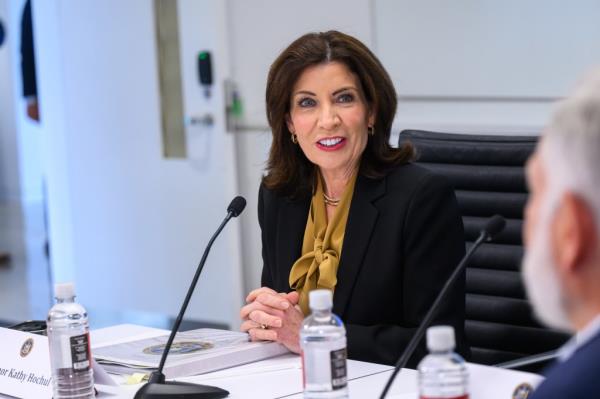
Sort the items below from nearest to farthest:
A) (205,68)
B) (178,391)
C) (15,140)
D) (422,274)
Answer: (178,391)
(422,274)
(205,68)
(15,140)

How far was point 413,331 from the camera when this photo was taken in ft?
7.77

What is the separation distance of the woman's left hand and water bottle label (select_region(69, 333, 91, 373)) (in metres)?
0.46

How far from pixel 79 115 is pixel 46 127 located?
0.28 metres

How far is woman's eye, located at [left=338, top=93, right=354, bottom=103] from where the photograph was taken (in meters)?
2.61

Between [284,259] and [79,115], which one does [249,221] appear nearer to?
[79,115]

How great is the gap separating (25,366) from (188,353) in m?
0.33

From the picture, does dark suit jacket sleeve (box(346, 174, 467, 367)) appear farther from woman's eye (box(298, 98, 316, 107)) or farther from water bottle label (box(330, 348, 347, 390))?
water bottle label (box(330, 348, 347, 390))

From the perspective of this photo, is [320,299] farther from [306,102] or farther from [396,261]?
[306,102]

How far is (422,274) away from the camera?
241 cm

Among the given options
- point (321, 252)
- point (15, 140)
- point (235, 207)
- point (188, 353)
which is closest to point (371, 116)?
point (321, 252)

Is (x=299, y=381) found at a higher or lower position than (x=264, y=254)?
lower

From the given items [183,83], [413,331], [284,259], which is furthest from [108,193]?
[413,331]

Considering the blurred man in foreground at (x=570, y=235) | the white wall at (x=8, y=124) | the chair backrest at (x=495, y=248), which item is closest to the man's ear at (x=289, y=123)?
the chair backrest at (x=495, y=248)

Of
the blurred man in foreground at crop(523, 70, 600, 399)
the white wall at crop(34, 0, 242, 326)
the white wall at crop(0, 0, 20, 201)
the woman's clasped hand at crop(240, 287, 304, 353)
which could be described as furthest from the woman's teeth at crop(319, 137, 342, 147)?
the white wall at crop(0, 0, 20, 201)
